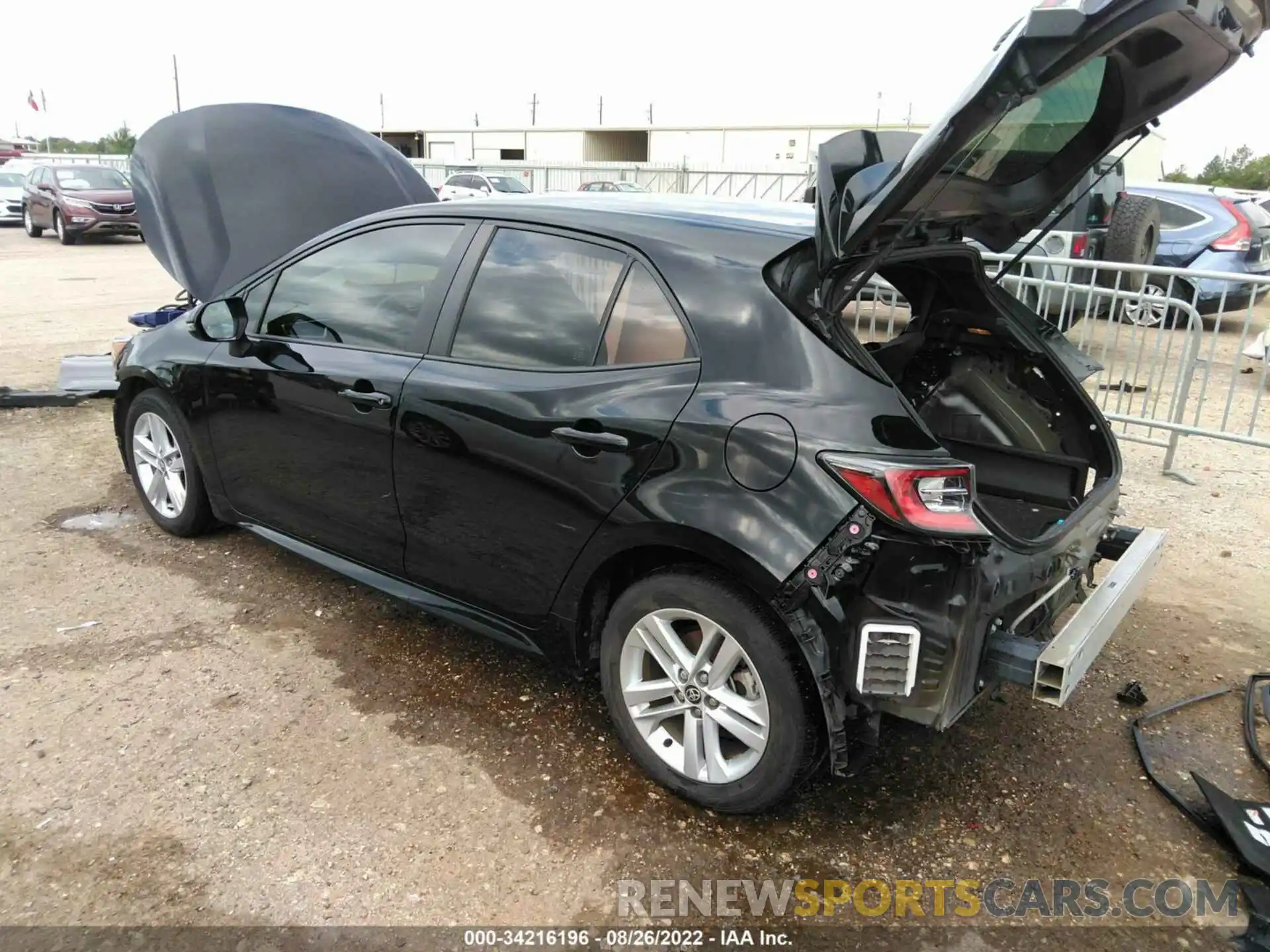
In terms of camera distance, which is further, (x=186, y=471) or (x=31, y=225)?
(x=31, y=225)

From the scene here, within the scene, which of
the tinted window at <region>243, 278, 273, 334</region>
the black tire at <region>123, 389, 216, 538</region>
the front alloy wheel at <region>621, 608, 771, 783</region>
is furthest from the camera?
the black tire at <region>123, 389, 216, 538</region>

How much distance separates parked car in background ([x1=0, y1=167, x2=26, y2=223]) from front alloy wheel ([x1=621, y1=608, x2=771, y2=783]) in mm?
28883

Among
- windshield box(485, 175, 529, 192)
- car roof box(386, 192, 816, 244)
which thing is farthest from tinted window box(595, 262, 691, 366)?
windshield box(485, 175, 529, 192)

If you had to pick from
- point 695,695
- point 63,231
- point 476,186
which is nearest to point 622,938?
point 695,695

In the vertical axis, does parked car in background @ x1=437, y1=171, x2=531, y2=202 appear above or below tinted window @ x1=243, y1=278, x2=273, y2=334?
above

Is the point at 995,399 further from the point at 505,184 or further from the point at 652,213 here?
the point at 505,184

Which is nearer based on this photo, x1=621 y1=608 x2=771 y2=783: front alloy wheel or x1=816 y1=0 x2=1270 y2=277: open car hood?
x1=816 y1=0 x2=1270 y2=277: open car hood

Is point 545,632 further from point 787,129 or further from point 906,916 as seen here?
point 787,129

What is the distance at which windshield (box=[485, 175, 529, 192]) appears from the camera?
1011 inches

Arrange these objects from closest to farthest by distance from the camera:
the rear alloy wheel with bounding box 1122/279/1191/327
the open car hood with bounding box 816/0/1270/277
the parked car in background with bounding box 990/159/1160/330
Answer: the open car hood with bounding box 816/0/1270/277, the rear alloy wheel with bounding box 1122/279/1191/327, the parked car in background with bounding box 990/159/1160/330

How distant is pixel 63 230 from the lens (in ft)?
67.3

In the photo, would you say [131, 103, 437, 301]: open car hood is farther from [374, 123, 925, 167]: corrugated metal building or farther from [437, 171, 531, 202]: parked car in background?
[374, 123, 925, 167]: corrugated metal building

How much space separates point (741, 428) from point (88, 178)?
77.5ft

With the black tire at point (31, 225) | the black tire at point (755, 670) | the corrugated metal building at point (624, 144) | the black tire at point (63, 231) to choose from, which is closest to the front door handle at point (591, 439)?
the black tire at point (755, 670)
